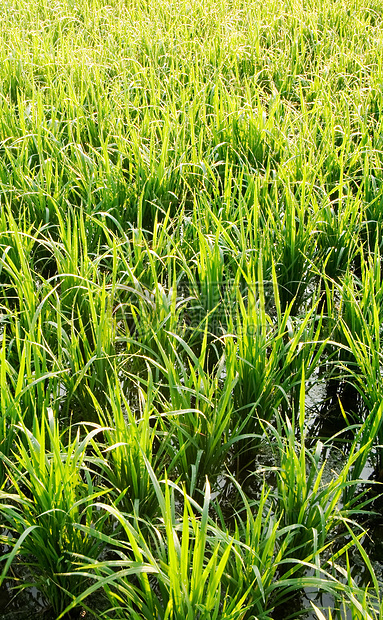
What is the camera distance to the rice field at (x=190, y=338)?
1.42 m

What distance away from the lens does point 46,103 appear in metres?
3.55

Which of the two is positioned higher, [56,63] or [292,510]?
[56,63]

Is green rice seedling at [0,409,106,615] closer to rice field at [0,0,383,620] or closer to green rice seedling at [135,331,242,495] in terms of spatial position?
rice field at [0,0,383,620]

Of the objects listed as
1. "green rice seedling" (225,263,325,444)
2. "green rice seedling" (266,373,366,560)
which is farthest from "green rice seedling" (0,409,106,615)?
"green rice seedling" (225,263,325,444)

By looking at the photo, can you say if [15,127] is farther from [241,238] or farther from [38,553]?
[38,553]

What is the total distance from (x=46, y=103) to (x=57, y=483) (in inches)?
107

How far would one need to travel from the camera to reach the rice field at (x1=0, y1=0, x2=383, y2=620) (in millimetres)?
1420

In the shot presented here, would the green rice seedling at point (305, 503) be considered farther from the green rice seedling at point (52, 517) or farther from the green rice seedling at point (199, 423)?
the green rice seedling at point (52, 517)

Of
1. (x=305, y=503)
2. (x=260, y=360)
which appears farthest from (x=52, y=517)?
(x=260, y=360)

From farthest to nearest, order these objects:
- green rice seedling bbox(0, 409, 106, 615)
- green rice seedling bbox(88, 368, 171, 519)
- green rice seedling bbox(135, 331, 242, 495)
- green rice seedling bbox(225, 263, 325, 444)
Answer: green rice seedling bbox(225, 263, 325, 444) < green rice seedling bbox(135, 331, 242, 495) < green rice seedling bbox(88, 368, 171, 519) < green rice seedling bbox(0, 409, 106, 615)

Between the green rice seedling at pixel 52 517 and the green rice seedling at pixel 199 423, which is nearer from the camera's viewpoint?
the green rice seedling at pixel 52 517

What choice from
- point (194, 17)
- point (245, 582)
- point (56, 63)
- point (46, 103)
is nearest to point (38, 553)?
point (245, 582)

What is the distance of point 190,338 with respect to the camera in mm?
2020

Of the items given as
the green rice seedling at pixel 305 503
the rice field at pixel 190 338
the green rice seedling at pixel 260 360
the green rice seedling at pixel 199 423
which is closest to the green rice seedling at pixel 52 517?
the rice field at pixel 190 338
